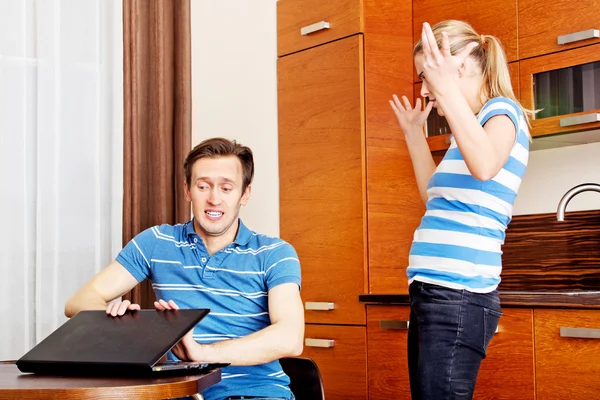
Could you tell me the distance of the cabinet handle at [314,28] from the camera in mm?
3270

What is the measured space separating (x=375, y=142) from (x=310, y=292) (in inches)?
25.1

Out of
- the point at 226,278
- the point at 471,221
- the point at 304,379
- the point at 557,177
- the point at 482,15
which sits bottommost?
the point at 304,379

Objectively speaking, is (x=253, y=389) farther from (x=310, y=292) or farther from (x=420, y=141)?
(x=310, y=292)

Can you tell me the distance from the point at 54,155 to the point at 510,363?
1775 millimetres

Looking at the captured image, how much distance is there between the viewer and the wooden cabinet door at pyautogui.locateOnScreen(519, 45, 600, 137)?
8.66ft

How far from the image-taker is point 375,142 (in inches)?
124

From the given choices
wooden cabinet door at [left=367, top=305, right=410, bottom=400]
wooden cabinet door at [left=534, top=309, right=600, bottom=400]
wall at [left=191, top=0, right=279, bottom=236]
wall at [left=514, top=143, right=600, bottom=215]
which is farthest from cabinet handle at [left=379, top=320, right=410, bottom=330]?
wall at [left=191, top=0, right=279, bottom=236]

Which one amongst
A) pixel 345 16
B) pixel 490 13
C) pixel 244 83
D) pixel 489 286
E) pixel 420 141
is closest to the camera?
pixel 489 286

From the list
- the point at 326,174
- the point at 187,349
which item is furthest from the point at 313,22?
the point at 187,349

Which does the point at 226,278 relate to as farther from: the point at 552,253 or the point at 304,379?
the point at 552,253

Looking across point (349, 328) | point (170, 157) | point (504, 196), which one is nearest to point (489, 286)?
point (504, 196)

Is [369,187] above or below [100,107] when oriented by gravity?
below

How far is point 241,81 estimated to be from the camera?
3.56m

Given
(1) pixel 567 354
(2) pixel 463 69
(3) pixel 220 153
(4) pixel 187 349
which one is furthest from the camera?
(1) pixel 567 354
